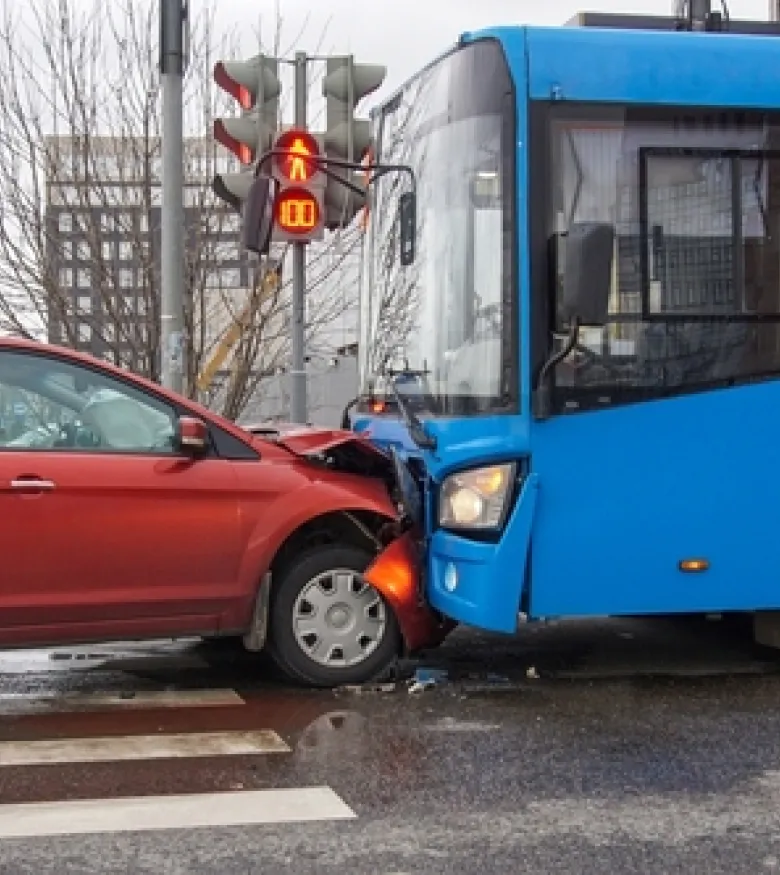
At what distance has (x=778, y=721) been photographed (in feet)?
20.7

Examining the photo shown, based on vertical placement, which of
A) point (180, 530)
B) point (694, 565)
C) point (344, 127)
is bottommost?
point (694, 565)

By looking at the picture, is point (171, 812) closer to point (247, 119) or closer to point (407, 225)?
point (407, 225)

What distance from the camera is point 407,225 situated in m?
7.22

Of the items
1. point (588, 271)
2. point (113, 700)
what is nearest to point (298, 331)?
point (113, 700)

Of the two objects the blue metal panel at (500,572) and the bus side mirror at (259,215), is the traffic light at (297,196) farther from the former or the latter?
the blue metal panel at (500,572)

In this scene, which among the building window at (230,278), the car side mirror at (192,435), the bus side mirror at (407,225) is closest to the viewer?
the car side mirror at (192,435)

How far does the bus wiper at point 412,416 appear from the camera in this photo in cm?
678

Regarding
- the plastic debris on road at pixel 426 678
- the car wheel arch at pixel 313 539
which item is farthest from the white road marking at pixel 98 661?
the plastic debris on road at pixel 426 678

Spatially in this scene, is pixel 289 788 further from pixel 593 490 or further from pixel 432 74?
pixel 432 74

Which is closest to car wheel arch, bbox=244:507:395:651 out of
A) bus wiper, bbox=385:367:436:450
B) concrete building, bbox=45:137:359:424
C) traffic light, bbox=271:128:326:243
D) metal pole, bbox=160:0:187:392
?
bus wiper, bbox=385:367:436:450

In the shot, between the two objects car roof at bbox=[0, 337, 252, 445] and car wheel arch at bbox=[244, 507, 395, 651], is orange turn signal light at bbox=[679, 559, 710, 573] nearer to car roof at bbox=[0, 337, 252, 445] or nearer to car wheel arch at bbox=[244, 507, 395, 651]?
car wheel arch at bbox=[244, 507, 395, 651]

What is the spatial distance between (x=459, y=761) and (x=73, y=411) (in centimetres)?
249

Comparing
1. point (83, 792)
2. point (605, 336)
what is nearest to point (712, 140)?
point (605, 336)

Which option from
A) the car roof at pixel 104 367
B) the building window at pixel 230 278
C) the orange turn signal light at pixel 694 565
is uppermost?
the building window at pixel 230 278
